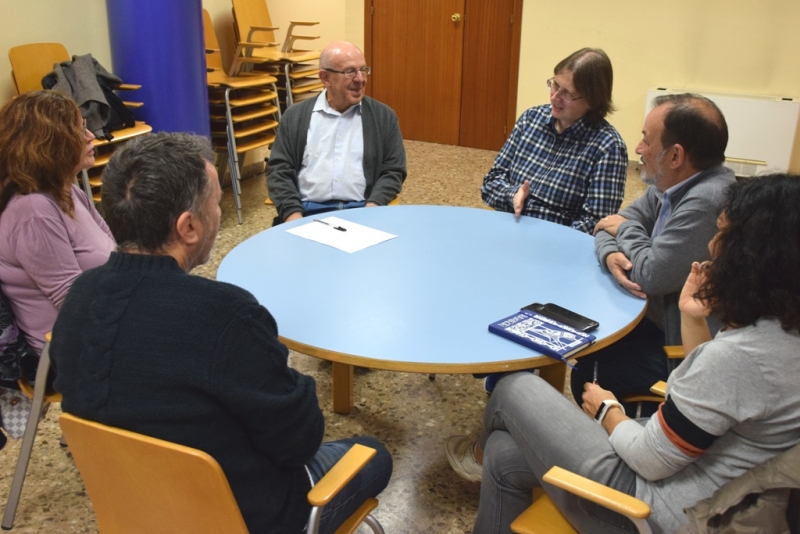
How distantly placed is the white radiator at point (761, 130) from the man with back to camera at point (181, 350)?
508 centimetres

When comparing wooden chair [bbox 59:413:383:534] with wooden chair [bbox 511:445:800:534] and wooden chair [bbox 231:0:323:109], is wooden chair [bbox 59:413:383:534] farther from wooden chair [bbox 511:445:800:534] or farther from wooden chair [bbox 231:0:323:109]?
wooden chair [bbox 231:0:323:109]

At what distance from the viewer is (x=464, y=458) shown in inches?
91.0

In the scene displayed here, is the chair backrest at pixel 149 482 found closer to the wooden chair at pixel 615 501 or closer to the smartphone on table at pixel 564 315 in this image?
the wooden chair at pixel 615 501

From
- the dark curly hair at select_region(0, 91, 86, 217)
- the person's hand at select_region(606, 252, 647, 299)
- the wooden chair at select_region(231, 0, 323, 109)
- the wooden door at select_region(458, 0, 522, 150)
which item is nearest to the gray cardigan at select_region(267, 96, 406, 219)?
the dark curly hair at select_region(0, 91, 86, 217)

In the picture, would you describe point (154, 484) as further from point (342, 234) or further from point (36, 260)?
point (342, 234)

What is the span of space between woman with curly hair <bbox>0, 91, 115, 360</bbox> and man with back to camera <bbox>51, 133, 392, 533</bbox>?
82 cm

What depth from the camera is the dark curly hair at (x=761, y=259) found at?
4.12ft

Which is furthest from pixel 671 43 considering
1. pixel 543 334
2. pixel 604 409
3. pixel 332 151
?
pixel 604 409

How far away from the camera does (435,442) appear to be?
2.51 metres

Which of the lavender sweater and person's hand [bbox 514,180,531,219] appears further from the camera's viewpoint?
person's hand [bbox 514,180,531,219]

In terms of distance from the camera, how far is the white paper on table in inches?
91.4

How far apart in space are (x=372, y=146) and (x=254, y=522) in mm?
2107

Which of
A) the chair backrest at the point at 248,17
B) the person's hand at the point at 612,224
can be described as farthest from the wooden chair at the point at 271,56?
the person's hand at the point at 612,224

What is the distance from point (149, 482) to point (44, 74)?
124 inches
